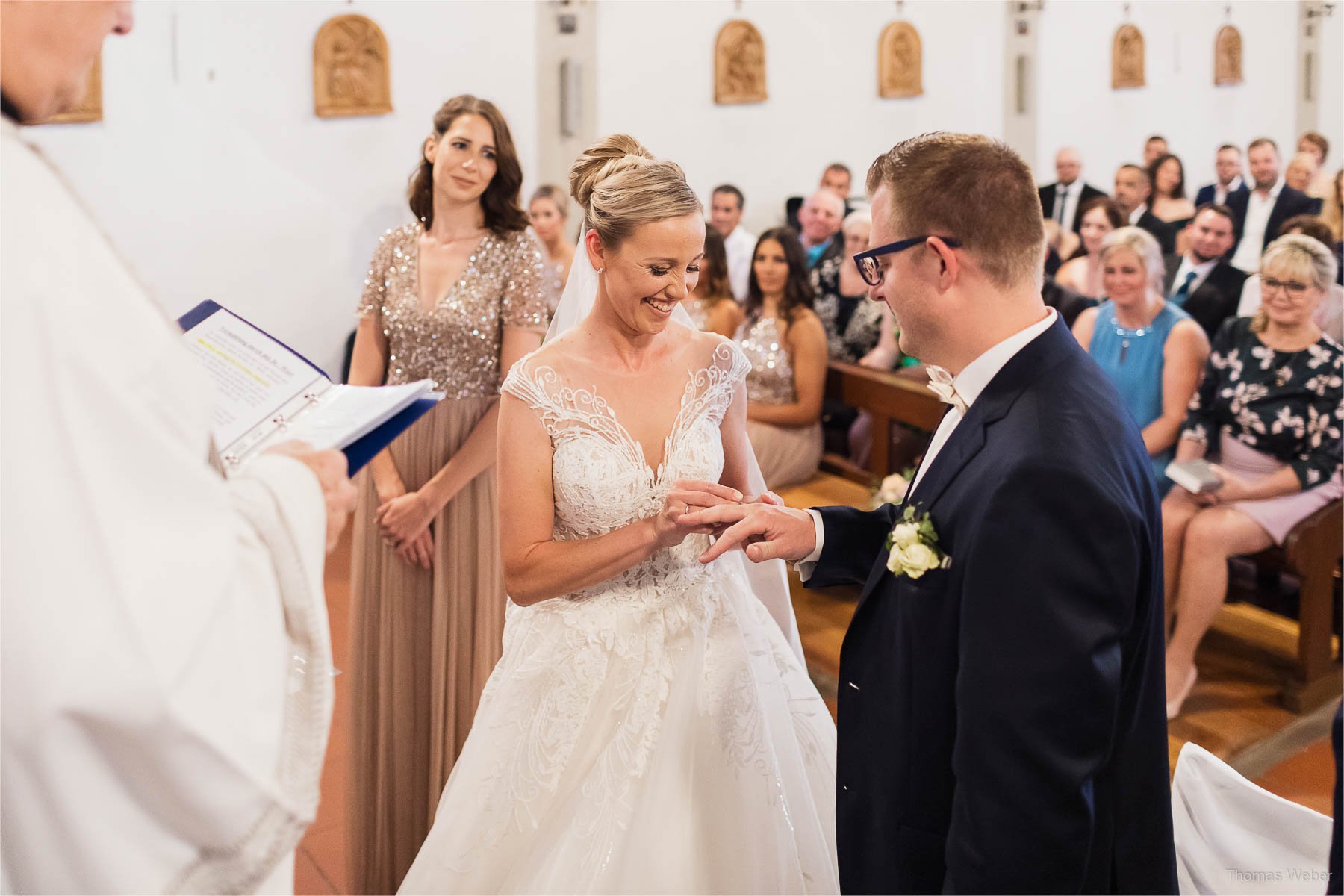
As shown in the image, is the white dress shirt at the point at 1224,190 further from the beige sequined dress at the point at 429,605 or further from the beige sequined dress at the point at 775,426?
the beige sequined dress at the point at 429,605

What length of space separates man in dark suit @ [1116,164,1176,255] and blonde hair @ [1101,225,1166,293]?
4934 millimetres

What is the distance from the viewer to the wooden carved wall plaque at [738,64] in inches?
390

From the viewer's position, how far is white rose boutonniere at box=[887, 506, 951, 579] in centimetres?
157

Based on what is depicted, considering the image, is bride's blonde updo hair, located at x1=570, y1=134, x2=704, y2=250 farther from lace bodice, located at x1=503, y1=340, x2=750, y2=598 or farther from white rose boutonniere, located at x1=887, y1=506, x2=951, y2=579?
white rose boutonniere, located at x1=887, y1=506, x2=951, y2=579

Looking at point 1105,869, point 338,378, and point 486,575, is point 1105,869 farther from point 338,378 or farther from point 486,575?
point 338,378

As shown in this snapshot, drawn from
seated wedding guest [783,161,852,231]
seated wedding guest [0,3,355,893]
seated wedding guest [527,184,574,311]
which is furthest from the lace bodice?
seated wedding guest [783,161,852,231]

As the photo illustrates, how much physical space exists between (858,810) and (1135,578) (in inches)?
22.1

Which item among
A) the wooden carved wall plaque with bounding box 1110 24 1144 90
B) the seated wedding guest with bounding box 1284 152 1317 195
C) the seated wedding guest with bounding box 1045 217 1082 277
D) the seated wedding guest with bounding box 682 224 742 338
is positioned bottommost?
the seated wedding guest with bounding box 682 224 742 338

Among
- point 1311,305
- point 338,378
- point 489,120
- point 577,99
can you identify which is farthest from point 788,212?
point 489,120

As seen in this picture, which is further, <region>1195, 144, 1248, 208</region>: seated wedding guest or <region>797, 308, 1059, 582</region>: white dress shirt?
<region>1195, 144, 1248, 208</region>: seated wedding guest

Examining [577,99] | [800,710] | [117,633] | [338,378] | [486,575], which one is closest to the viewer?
[117,633]

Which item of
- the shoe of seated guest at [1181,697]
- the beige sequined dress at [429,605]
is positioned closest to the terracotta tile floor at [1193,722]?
the shoe of seated guest at [1181,697]

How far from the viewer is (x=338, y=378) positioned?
848cm

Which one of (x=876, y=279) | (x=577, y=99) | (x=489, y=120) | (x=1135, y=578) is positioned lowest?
(x=1135, y=578)
